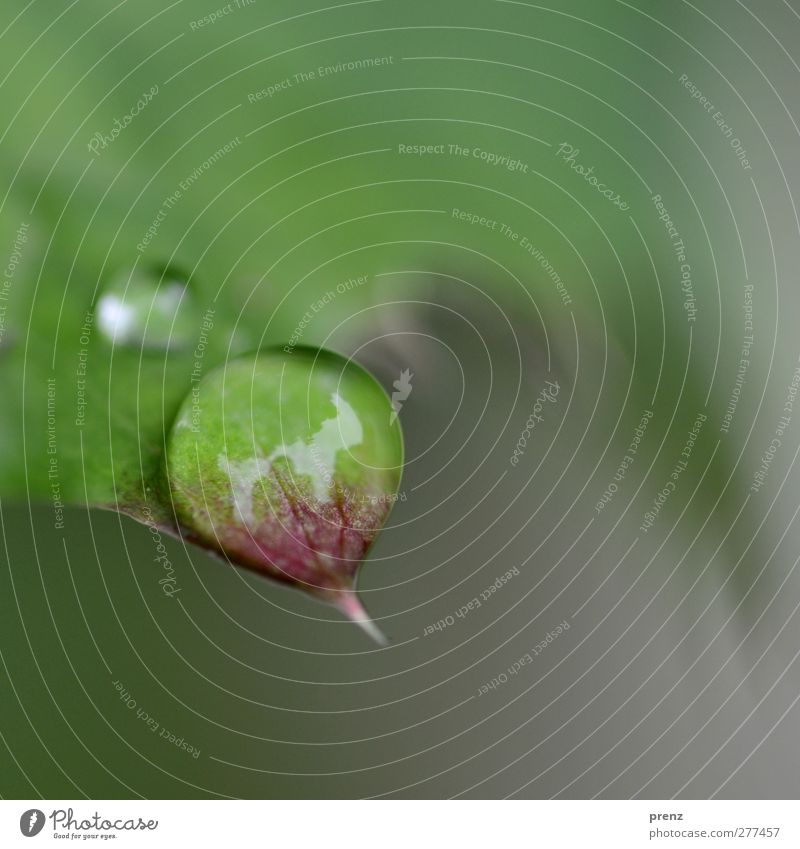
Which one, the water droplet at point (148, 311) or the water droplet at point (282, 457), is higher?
the water droplet at point (148, 311)

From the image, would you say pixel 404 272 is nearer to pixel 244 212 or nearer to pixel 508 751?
pixel 244 212

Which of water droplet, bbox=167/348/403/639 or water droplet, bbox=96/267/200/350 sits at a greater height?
water droplet, bbox=96/267/200/350
